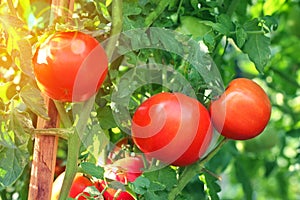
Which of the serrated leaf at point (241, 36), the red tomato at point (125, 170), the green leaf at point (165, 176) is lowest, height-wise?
the green leaf at point (165, 176)

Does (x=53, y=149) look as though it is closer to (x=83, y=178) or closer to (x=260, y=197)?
(x=83, y=178)

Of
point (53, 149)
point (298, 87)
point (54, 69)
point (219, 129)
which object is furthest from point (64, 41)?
point (298, 87)

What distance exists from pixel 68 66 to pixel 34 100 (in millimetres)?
71

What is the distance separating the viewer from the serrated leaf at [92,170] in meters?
0.95

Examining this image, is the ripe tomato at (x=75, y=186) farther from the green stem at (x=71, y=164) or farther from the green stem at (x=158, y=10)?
the green stem at (x=158, y=10)

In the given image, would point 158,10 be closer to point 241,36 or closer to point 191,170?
Answer: point 241,36

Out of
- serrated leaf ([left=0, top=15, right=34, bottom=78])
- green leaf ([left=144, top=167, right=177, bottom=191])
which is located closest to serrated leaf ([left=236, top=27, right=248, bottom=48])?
green leaf ([left=144, top=167, right=177, bottom=191])

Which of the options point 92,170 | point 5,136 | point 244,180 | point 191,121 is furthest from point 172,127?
point 244,180

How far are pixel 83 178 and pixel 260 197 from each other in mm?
2698

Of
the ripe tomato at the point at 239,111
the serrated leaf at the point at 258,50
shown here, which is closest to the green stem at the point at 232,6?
the serrated leaf at the point at 258,50

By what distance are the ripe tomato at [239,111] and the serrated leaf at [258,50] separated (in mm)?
76

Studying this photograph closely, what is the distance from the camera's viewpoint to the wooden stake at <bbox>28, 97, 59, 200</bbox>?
3.15 feet

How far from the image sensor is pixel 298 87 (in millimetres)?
2029

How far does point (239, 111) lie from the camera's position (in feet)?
3.34
